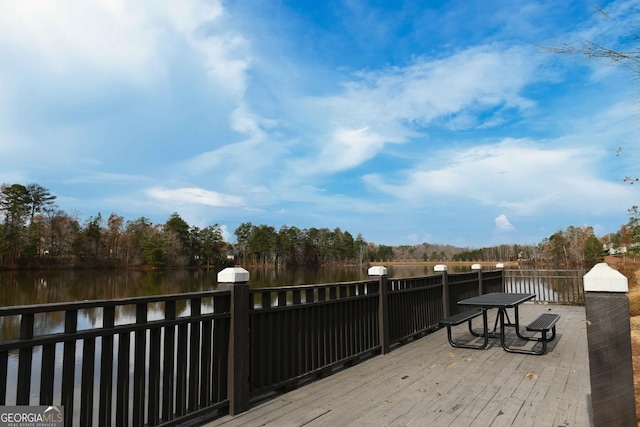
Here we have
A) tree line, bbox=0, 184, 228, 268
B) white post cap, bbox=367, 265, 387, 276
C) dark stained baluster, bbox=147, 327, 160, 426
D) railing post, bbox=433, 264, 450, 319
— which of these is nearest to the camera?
dark stained baluster, bbox=147, 327, 160, 426

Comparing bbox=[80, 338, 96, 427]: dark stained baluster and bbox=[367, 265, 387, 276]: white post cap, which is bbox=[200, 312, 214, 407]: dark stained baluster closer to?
bbox=[80, 338, 96, 427]: dark stained baluster

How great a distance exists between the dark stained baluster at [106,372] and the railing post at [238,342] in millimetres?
905

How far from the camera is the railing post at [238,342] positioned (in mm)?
2988

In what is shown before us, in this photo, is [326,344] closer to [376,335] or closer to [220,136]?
[376,335]

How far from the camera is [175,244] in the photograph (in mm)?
65562

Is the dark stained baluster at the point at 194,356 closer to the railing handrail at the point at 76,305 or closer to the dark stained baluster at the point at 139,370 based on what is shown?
the railing handrail at the point at 76,305

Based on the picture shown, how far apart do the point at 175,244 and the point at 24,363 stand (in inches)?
2692

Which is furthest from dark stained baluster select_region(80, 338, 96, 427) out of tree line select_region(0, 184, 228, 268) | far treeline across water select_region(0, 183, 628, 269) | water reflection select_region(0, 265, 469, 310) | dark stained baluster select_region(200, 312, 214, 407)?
tree line select_region(0, 184, 228, 268)

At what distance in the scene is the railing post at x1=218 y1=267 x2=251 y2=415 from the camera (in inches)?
118

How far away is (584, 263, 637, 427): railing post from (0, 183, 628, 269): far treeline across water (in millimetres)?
22923

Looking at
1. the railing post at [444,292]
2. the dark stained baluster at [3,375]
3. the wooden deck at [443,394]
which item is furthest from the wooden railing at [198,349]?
the railing post at [444,292]

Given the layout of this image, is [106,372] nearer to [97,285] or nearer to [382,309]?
[382,309]

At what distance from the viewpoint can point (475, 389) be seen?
3639 millimetres

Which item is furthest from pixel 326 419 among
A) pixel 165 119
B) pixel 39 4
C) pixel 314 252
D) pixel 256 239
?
pixel 314 252
